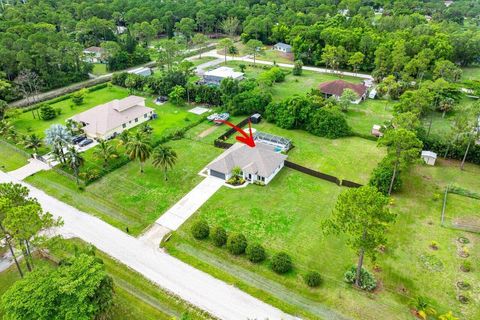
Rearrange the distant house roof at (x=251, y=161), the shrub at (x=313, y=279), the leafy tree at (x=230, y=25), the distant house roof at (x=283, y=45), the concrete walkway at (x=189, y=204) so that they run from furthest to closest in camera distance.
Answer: the leafy tree at (x=230, y=25) → the distant house roof at (x=283, y=45) → the distant house roof at (x=251, y=161) → the concrete walkway at (x=189, y=204) → the shrub at (x=313, y=279)

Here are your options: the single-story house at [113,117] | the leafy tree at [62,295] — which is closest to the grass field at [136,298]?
the leafy tree at [62,295]

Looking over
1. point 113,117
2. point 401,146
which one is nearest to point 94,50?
point 113,117

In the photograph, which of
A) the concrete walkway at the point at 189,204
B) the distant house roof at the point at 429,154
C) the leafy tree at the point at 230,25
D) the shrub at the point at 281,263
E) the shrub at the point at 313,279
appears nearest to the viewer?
the shrub at the point at 313,279

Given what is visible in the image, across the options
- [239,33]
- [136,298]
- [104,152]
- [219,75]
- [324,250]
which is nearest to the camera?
[136,298]

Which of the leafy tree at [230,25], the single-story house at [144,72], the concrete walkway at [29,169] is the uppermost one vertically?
the leafy tree at [230,25]

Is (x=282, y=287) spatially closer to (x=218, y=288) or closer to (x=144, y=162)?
(x=218, y=288)

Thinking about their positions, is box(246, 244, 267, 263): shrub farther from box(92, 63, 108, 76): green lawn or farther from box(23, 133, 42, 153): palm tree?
box(92, 63, 108, 76): green lawn

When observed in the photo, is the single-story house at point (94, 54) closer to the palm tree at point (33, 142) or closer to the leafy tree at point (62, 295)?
the palm tree at point (33, 142)

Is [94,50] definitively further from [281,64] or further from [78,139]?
[78,139]
